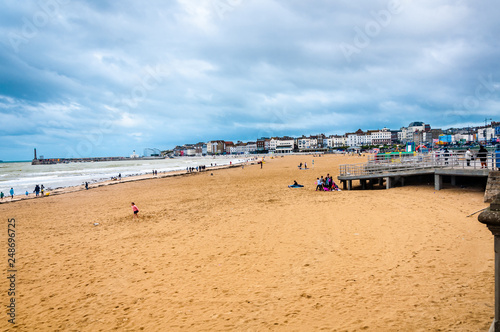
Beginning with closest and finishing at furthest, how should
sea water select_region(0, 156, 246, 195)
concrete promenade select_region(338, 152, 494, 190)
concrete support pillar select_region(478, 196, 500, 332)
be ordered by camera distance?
concrete support pillar select_region(478, 196, 500, 332) < concrete promenade select_region(338, 152, 494, 190) < sea water select_region(0, 156, 246, 195)

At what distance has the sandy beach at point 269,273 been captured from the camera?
4.84 m

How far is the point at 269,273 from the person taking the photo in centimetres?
664

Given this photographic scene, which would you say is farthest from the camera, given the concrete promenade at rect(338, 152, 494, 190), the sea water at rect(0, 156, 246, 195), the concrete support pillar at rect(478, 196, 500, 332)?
the sea water at rect(0, 156, 246, 195)

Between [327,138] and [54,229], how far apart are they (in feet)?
644

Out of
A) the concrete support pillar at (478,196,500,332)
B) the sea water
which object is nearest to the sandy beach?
the concrete support pillar at (478,196,500,332)

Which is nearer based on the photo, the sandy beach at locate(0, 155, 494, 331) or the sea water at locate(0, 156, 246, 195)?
the sandy beach at locate(0, 155, 494, 331)

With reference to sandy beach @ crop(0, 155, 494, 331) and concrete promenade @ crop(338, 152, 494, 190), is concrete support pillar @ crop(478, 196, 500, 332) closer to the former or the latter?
sandy beach @ crop(0, 155, 494, 331)

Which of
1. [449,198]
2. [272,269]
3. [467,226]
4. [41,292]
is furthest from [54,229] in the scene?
[449,198]

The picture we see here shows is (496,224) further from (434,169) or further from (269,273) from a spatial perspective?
(434,169)

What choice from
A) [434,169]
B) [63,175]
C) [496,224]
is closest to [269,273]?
[496,224]

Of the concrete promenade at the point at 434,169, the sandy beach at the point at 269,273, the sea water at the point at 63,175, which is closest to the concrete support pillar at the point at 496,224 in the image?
the sandy beach at the point at 269,273

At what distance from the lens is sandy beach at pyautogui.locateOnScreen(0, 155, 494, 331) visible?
484cm

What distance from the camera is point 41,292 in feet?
21.6

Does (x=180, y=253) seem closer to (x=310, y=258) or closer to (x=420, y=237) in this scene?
(x=310, y=258)
